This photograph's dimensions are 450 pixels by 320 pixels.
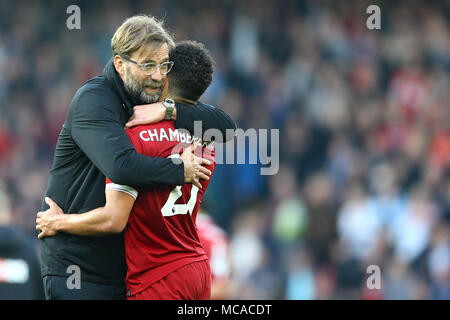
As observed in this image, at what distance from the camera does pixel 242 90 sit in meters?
12.2

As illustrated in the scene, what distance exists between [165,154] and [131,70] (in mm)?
478

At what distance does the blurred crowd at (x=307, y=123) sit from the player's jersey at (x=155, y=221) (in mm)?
4417

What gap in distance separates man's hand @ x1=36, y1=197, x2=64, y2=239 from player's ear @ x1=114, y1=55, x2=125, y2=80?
750mm

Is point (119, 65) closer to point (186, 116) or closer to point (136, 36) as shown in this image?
point (136, 36)

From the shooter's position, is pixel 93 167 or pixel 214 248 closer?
pixel 93 167

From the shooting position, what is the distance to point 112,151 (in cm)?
405

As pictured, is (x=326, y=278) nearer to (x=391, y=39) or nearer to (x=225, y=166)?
(x=225, y=166)

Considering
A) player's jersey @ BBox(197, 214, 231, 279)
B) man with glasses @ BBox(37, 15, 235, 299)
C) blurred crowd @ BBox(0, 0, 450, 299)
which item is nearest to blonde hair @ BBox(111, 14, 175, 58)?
man with glasses @ BBox(37, 15, 235, 299)

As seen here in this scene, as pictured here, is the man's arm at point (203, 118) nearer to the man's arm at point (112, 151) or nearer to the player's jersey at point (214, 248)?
the man's arm at point (112, 151)

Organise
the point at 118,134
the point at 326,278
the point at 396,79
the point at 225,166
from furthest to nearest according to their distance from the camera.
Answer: the point at 396,79, the point at 225,166, the point at 326,278, the point at 118,134

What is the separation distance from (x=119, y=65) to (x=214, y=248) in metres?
1.89

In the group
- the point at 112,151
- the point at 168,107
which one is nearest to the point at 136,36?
the point at 168,107

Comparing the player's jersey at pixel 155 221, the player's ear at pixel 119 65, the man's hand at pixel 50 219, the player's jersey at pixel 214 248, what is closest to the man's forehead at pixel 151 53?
the player's ear at pixel 119 65
